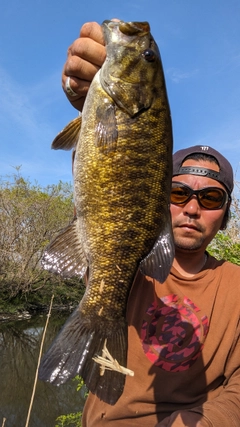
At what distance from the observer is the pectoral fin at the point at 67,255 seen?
1.98 metres

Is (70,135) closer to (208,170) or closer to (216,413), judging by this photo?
(208,170)

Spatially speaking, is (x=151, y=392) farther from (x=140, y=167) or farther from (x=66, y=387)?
(x=66, y=387)

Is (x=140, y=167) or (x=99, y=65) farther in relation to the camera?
(x=99, y=65)

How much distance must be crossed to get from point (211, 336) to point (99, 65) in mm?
1751

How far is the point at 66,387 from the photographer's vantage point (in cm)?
1143

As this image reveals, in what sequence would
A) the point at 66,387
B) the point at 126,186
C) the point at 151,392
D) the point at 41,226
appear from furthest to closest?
1. the point at 41,226
2. the point at 66,387
3. the point at 151,392
4. the point at 126,186

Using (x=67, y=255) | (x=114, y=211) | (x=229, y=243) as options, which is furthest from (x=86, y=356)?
(x=229, y=243)

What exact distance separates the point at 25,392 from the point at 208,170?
10184 millimetres

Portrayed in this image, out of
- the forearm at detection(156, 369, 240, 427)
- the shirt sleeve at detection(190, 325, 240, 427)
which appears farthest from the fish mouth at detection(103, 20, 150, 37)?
the forearm at detection(156, 369, 240, 427)

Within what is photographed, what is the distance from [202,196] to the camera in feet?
9.03

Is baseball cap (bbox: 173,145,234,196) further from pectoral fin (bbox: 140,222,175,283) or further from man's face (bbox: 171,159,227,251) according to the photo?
pectoral fin (bbox: 140,222,175,283)

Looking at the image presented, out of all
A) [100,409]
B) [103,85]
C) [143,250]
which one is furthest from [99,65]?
[100,409]

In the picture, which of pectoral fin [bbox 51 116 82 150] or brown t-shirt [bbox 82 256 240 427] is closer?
pectoral fin [bbox 51 116 82 150]

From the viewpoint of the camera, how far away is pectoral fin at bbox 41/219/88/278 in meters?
1.98
